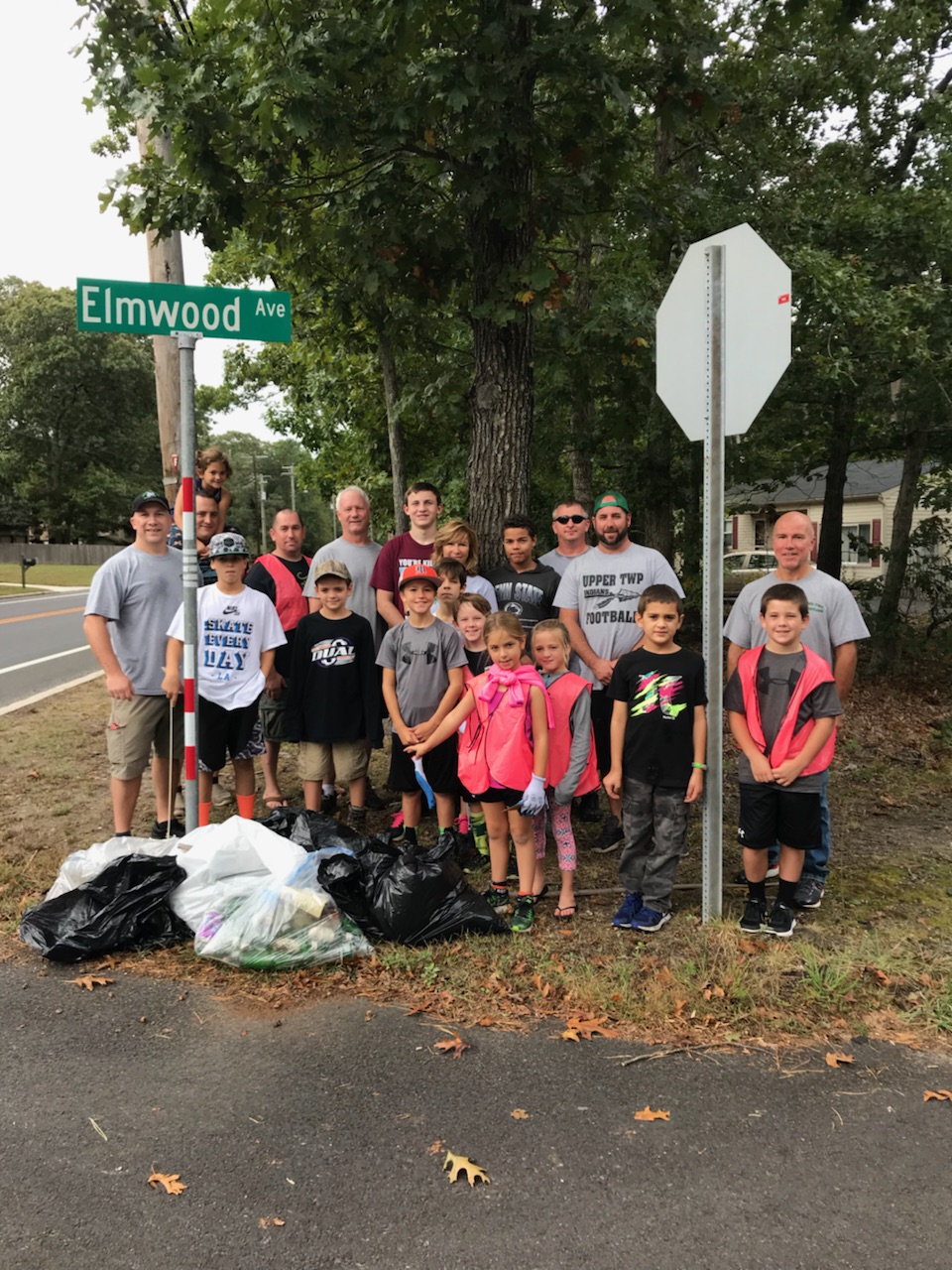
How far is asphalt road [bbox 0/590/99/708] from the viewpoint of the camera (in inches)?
Result: 483

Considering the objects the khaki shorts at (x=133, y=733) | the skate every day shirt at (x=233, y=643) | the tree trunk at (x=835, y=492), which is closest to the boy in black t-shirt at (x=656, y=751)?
the skate every day shirt at (x=233, y=643)

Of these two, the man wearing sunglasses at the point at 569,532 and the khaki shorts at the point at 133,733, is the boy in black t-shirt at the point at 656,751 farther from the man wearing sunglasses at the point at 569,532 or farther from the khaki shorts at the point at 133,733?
the khaki shorts at the point at 133,733

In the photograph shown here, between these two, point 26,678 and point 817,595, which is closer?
point 817,595

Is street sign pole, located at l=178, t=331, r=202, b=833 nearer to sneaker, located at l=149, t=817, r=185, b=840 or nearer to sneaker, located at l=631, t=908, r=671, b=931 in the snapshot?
sneaker, located at l=149, t=817, r=185, b=840

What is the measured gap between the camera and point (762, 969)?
3.79 metres

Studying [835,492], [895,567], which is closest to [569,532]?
[895,567]

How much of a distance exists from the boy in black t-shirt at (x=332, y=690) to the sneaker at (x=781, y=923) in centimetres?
232

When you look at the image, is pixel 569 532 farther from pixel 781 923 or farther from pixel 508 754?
pixel 781 923

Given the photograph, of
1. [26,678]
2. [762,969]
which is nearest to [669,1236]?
[762,969]

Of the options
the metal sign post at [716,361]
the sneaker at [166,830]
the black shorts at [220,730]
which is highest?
the metal sign post at [716,361]

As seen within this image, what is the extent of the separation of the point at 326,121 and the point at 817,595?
3761 mm

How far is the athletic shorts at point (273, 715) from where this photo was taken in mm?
6016

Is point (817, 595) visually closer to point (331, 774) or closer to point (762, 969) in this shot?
point (762, 969)

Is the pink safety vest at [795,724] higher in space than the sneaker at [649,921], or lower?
higher
